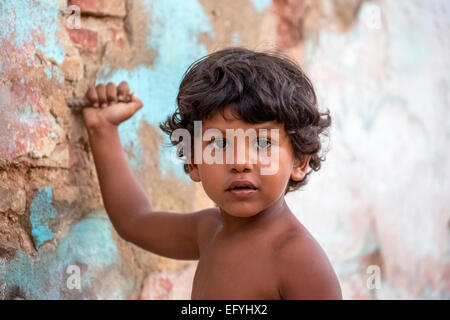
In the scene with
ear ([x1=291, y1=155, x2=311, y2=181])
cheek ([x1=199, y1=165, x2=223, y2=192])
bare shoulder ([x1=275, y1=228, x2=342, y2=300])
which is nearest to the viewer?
bare shoulder ([x1=275, y1=228, x2=342, y2=300])

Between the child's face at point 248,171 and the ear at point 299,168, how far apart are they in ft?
0.32

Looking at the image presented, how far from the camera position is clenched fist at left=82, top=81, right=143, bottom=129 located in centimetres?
201

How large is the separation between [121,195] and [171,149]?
0.88 ft

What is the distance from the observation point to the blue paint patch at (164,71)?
2.17 metres

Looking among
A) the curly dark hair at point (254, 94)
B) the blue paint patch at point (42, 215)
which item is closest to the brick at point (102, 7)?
the curly dark hair at point (254, 94)

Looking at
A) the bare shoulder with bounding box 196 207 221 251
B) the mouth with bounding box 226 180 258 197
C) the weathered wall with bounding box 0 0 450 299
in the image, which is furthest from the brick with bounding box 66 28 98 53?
the mouth with bounding box 226 180 258 197

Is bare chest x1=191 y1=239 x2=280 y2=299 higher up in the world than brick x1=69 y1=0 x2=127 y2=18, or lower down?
lower down

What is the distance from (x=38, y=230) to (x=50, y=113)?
335 mm

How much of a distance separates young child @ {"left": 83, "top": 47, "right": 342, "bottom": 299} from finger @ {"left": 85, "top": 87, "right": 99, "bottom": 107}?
0.26 meters

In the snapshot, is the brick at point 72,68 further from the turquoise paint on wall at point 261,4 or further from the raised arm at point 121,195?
the turquoise paint on wall at point 261,4

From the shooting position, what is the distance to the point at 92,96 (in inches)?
79.2

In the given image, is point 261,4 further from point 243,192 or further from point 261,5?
point 243,192

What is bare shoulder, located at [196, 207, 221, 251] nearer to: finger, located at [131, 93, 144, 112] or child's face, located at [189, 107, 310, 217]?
child's face, located at [189, 107, 310, 217]

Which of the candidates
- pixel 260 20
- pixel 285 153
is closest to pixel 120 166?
pixel 285 153
